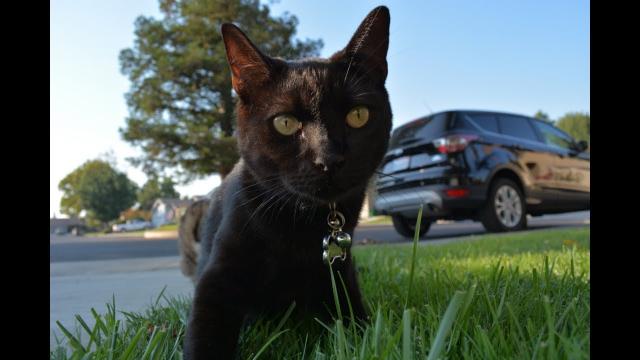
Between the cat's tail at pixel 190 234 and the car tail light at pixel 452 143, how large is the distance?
14.5ft

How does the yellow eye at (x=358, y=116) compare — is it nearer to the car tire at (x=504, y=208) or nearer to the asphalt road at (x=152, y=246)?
the asphalt road at (x=152, y=246)

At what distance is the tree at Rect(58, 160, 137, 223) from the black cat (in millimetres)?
69183

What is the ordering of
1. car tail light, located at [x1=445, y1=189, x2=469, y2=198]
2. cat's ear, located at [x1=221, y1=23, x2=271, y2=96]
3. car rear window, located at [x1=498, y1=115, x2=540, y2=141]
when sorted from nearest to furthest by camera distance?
cat's ear, located at [x1=221, y1=23, x2=271, y2=96]
car tail light, located at [x1=445, y1=189, x2=469, y2=198]
car rear window, located at [x1=498, y1=115, x2=540, y2=141]

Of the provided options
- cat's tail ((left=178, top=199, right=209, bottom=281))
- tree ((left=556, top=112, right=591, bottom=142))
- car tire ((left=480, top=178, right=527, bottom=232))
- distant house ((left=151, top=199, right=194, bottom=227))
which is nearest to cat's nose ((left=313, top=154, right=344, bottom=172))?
cat's tail ((left=178, top=199, right=209, bottom=281))

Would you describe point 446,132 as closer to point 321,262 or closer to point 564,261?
point 564,261

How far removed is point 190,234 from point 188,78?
21.8 meters

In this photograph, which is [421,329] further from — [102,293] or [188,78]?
[188,78]

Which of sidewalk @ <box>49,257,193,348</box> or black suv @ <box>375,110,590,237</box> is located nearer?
sidewalk @ <box>49,257,193,348</box>

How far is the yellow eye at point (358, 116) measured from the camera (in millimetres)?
1685

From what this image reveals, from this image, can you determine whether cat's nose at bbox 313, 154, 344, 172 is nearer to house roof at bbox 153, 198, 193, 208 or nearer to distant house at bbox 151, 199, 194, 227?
house roof at bbox 153, 198, 193, 208

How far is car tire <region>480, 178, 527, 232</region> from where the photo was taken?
7.44 meters
